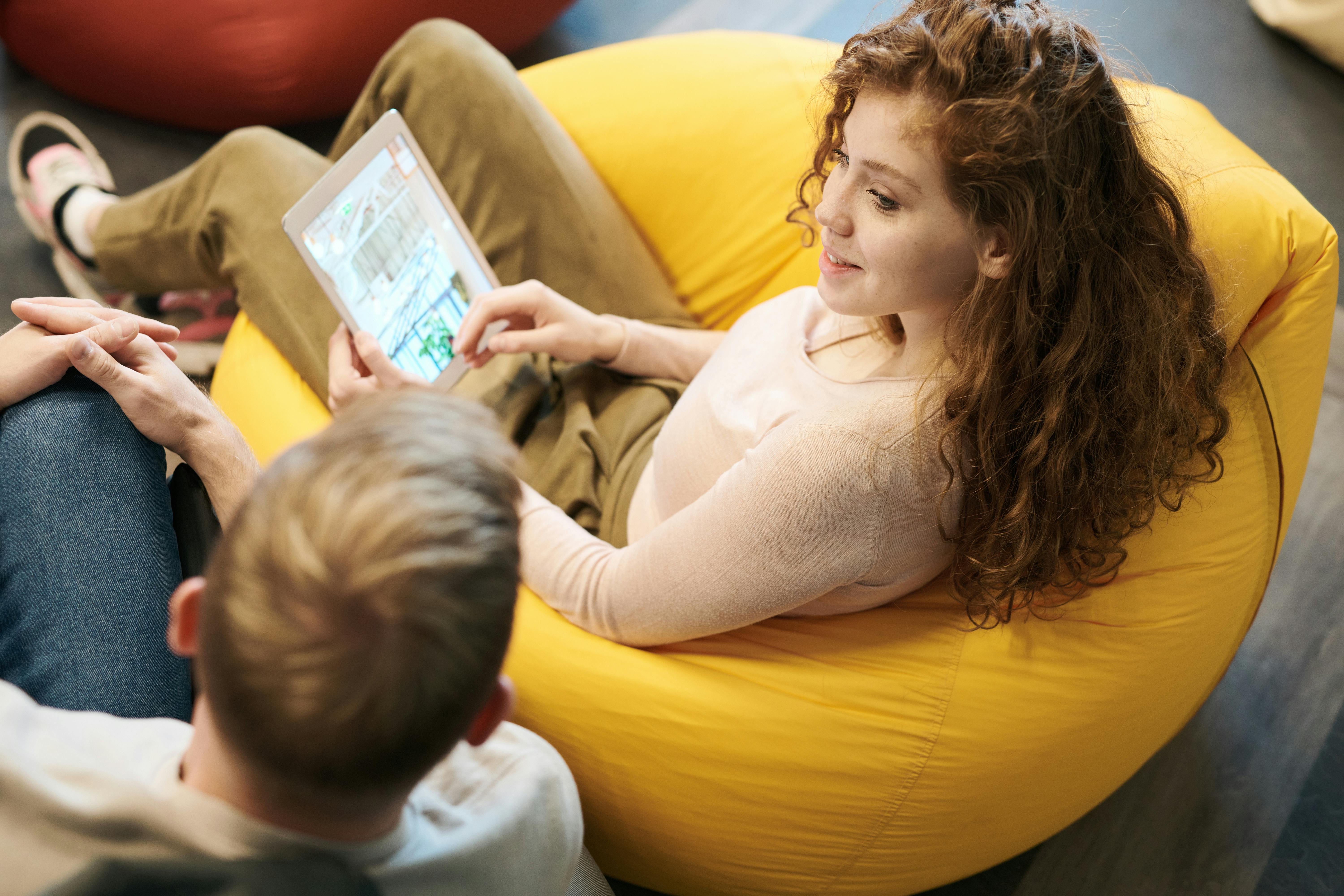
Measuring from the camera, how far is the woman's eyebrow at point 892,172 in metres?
0.88

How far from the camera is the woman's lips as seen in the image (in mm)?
956

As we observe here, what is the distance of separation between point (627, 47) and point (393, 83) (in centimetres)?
42

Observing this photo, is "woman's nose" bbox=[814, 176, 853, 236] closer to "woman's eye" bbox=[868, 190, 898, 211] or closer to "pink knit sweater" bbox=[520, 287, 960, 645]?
"woman's eye" bbox=[868, 190, 898, 211]

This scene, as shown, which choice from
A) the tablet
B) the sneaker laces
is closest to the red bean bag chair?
the sneaker laces

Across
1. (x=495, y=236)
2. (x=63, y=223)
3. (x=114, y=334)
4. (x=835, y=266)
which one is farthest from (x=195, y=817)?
(x=63, y=223)

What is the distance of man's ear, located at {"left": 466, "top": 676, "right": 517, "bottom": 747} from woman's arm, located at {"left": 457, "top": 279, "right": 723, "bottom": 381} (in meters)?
0.74

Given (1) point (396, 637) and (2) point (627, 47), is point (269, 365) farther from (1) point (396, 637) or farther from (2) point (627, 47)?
(1) point (396, 637)

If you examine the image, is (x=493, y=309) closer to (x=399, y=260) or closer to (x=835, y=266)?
(x=399, y=260)

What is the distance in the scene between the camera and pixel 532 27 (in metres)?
2.29

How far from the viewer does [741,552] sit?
3.06 feet

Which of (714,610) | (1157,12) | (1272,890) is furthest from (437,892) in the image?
(1157,12)

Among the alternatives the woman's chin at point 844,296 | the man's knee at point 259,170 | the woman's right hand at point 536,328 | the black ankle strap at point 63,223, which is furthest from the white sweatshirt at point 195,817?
the black ankle strap at point 63,223

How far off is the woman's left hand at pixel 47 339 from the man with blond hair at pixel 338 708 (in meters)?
0.27

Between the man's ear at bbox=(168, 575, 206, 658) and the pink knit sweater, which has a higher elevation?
the man's ear at bbox=(168, 575, 206, 658)
